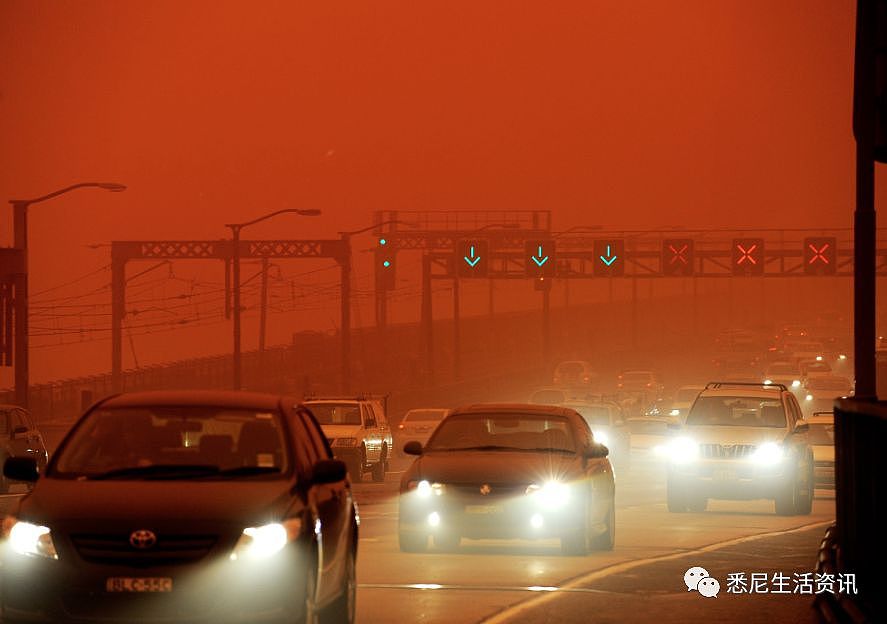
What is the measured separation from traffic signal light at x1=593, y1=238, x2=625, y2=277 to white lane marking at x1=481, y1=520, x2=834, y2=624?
50850mm

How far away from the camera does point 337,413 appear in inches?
1563

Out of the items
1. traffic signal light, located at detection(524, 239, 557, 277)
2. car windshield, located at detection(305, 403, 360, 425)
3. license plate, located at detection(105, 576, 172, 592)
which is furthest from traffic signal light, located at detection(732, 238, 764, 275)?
license plate, located at detection(105, 576, 172, 592)

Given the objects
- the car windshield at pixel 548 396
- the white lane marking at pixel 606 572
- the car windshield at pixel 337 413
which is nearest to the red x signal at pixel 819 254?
the car windshield at pixel 548 396

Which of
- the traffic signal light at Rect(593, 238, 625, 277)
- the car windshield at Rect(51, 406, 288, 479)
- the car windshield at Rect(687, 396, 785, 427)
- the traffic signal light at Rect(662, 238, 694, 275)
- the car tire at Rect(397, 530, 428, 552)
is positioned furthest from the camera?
the traffic signal light at Rect(662, 238, 694, 275)

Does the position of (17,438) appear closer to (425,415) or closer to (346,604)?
(425,415)

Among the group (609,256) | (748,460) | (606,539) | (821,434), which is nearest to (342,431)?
(821,434)

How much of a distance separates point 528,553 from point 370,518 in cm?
632

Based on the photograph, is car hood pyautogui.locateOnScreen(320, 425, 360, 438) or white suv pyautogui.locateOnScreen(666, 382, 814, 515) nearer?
white suv pyautogui.locateOnScreen(666, 382, 814, 515)

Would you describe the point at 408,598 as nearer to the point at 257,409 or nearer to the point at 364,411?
the point at 257,409

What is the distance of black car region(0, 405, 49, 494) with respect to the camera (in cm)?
3325

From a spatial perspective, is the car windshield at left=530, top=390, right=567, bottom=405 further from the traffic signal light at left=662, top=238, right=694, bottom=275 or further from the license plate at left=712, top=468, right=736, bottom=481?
the license plate at left=712, top=468, right=736, bottom=481

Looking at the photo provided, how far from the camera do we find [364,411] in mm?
39781

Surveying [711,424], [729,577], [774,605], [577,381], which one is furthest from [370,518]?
[577,381]

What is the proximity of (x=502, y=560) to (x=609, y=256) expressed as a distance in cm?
5803
